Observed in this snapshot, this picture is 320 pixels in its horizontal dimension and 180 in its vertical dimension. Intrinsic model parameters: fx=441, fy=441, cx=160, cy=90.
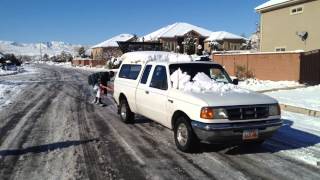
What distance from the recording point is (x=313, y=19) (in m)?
26.3

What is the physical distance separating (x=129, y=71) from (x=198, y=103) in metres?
4.42

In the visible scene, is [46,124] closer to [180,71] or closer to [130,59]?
[130,59]

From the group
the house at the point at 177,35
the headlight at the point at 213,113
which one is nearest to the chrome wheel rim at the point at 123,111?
the headlight at the point at 213,113

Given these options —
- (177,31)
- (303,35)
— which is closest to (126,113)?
(303,35)

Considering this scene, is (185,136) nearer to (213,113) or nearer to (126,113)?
(213,113)

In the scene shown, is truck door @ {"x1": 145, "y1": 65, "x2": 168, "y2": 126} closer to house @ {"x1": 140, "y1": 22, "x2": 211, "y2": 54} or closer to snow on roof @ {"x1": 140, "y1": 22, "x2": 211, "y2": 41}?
house @ {"x1": 140, "y1": 22, "x2": 211, "y2": 54}

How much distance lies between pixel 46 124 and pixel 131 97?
2.53 m

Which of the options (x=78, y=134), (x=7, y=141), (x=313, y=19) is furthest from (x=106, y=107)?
(x=313, y=19)

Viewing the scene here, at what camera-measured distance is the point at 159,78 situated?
32.8 feet

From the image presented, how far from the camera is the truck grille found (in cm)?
793

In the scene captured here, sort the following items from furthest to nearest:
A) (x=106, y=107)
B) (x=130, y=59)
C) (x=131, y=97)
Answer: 1. (x=106, y=107)
2. (x=130, y=59)
3. (x=131, y=97)

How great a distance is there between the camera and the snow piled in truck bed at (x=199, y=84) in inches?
349

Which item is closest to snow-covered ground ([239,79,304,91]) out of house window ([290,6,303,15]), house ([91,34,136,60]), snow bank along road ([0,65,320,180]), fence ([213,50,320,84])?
fence ([213,50,320,84])

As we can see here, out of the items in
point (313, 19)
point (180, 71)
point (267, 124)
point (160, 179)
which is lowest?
point (160, 179)
